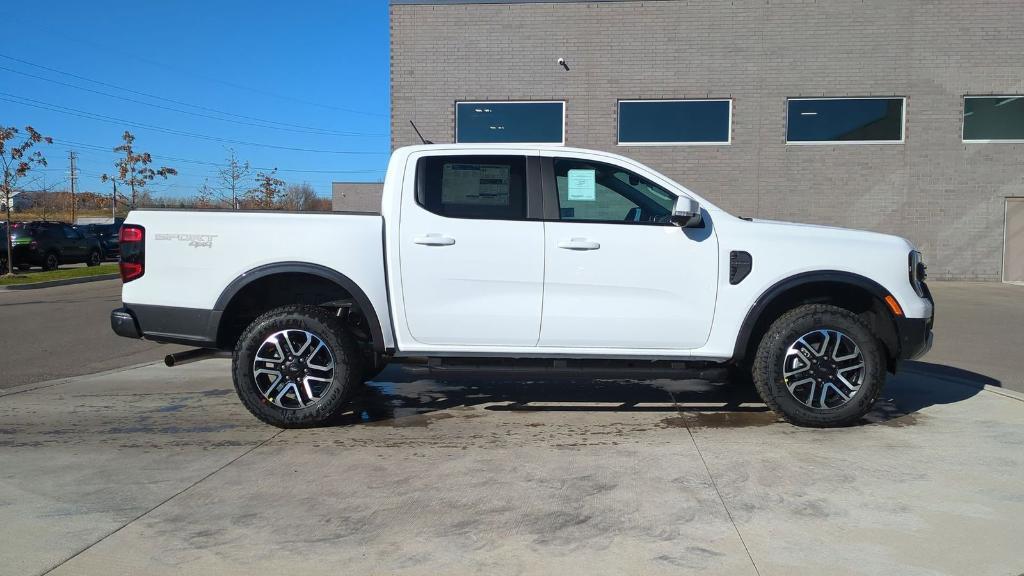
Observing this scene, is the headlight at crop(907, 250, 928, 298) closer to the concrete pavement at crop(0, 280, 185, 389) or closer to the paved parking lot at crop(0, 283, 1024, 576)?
the paved parking lot at crop(0, 283, 1024, 576)

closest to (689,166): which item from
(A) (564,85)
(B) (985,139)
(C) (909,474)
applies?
(A) (564,85)

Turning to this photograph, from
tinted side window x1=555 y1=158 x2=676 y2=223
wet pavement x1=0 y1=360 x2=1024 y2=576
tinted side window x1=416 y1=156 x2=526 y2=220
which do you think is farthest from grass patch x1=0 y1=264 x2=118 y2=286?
tinted side window x1=555 y1=158 x2=676 y2=223

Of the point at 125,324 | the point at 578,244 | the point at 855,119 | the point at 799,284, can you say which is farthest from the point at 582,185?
the point at 855,119

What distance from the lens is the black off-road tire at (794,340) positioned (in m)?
5.19

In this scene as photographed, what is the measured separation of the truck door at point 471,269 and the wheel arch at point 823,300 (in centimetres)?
156

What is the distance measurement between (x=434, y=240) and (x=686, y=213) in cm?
178

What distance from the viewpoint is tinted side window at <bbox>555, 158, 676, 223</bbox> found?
17.5 ft

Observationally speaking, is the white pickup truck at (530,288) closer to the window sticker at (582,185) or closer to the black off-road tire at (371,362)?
the window sticker at (582,185)

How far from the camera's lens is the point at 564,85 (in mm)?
17375

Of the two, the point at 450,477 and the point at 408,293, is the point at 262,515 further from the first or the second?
the point at 408,293

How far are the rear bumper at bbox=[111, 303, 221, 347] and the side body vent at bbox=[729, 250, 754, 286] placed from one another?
12.2 feet

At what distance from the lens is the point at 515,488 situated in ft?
13.8

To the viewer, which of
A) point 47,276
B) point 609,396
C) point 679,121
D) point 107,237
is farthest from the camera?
point 107,237

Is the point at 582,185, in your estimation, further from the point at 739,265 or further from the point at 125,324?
the point at 125,324
